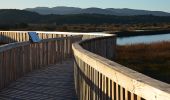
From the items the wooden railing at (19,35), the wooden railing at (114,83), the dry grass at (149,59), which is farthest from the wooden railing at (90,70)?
the wooden railing at (19,35)

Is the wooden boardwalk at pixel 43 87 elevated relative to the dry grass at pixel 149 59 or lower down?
elevated

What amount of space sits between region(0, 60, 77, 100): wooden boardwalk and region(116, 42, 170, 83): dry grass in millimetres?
4904

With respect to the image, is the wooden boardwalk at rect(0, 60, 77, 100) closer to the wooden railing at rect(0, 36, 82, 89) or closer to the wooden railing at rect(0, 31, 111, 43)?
the wooden railing at rect(0, 36, 82, 89)

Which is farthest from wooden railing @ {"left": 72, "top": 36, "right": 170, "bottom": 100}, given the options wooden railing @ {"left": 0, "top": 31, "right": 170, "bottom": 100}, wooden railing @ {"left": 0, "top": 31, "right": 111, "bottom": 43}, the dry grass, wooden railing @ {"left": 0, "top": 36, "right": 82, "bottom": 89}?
wooden railing @ {"left": 0, "top": 31, "right": 111, "bottom": 43}

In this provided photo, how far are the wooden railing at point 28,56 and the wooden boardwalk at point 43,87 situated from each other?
23cm

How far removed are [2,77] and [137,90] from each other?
237 inches

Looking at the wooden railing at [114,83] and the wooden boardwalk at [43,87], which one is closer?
the wooden railing at [114,83]

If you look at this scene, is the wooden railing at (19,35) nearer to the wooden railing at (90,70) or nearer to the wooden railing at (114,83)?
the wooden railing at (90,70)

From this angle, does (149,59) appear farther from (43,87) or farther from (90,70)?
(90,70)

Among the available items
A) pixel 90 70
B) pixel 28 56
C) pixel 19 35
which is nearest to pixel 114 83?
pixel 90 70

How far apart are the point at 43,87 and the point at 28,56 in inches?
103

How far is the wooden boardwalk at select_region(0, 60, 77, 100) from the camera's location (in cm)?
872

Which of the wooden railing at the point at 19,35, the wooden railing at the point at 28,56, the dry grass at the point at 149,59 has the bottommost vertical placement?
the dry grass at the point at 149,59

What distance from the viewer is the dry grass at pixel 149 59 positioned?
1782cm
